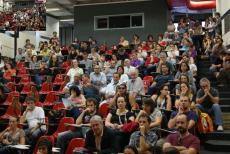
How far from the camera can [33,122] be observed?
258 inches

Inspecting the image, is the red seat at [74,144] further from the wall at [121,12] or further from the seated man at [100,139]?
the wall at [121,12]

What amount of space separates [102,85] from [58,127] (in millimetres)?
2757

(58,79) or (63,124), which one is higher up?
(58,79)

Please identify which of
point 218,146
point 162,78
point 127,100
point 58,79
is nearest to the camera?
point 218,146

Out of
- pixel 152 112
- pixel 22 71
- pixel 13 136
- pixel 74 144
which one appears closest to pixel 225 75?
pixel 152 112

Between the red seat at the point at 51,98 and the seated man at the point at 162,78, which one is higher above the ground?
the seated man at the point at 162,78

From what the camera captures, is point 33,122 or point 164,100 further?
point 33,122

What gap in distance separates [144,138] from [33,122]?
106 inches

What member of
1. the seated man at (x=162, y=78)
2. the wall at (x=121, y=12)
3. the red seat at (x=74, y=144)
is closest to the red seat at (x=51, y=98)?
the seated man at (x=162, y=78)

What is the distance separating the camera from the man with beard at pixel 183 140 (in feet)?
13.8

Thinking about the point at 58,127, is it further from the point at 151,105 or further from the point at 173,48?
the point at 173,48

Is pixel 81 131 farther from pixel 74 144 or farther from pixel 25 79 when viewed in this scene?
pixel 25 79

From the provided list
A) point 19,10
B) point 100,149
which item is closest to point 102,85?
point 100,149

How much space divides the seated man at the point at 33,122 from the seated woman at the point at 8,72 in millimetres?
4031
